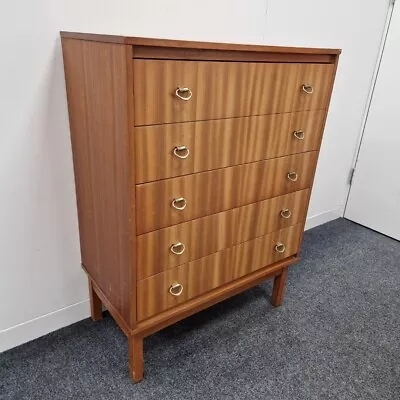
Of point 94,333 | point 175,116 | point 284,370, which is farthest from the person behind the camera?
point 94,333

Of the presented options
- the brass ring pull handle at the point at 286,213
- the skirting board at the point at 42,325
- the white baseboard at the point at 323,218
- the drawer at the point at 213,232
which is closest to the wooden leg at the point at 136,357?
the drawer at the point at 213,232

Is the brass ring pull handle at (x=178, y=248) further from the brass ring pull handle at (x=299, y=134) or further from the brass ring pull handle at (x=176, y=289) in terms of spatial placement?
the brass ring pull handle at (x=299, y=134)

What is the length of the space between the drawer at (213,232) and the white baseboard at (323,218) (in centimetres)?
102

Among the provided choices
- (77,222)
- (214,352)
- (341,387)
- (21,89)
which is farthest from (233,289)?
(21,89)

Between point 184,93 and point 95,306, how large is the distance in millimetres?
1044

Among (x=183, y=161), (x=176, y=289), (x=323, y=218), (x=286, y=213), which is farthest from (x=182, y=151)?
(x=323, y=218)

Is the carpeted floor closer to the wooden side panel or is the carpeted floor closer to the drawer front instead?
the wooden side panel

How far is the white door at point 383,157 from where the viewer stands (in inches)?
89.6

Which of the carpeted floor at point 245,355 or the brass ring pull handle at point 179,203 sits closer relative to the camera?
the brass ring pull handle at point 179,203

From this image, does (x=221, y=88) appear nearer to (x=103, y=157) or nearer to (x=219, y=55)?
(x=219, y=55)

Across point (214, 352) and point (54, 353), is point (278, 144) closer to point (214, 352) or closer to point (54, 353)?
point (214, 352)

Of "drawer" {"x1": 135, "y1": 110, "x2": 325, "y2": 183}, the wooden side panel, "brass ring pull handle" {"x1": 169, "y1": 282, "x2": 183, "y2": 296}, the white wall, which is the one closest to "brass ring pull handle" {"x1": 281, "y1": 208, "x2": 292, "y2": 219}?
"drawer" {"x1": 135, "y1": 110, "x2": 325, "y2": 183}

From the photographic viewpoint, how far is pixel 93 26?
121cm

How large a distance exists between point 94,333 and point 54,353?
0.56ft
